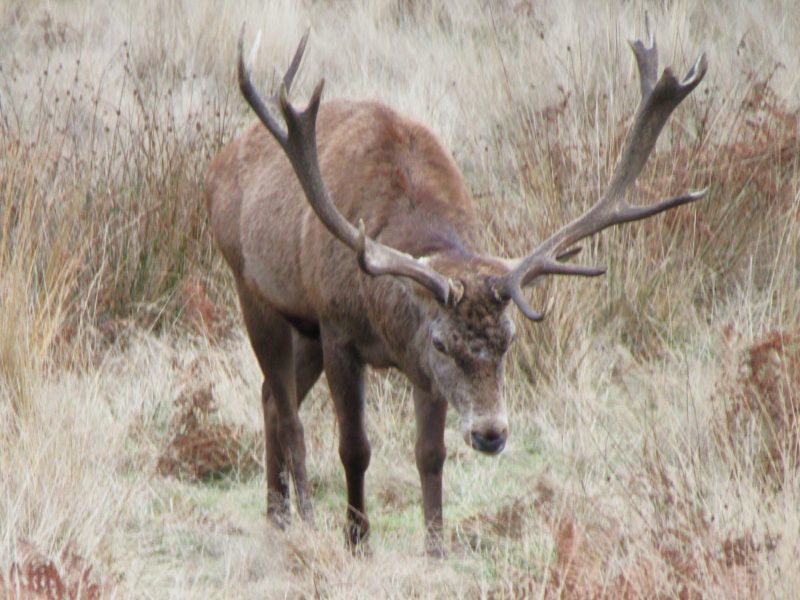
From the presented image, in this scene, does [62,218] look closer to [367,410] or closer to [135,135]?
[135,135]

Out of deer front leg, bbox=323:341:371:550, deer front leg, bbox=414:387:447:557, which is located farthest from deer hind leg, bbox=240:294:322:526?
deer front leg, bbox=414:387:447:557

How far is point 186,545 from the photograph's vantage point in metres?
5.80

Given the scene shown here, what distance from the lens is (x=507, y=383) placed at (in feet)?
22.7

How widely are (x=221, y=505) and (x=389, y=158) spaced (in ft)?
5.37

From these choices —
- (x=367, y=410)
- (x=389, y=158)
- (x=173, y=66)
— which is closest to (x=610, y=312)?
(x=367, y=410)

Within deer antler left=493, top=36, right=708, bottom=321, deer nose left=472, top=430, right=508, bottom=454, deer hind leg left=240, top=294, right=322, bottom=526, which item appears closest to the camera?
deer nose left=472, top=430, right=508, bottom=454

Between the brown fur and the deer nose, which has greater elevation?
the brown fur

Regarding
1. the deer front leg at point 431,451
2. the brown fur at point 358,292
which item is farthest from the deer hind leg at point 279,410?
the deer front leg at point 431,451

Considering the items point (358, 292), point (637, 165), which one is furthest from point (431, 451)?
point (637, 165)

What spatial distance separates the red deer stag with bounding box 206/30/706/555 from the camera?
17.2 ft

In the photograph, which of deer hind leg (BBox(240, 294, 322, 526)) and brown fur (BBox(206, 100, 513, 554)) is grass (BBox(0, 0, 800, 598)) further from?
brown fur (BBox(206, 100, 513, 554))

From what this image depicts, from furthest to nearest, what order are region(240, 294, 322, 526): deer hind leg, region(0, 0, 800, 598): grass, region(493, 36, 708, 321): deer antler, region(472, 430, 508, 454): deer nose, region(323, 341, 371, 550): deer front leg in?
1. region(240, 294, 322, 526): deer hind leg
2. region(323, 341, 371, 550): deer front leg
3. region(493, 36, 708, 321): deer antler
4. region(472, 430, 508, 454): deer nose
5. region(0, 0, 800, 598): grass

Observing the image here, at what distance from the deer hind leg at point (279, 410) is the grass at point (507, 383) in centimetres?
17

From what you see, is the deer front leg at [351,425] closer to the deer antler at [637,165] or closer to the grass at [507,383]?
the grass at [507,383]
